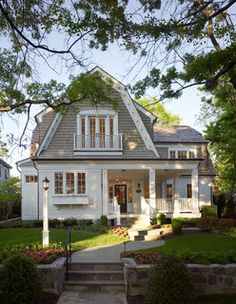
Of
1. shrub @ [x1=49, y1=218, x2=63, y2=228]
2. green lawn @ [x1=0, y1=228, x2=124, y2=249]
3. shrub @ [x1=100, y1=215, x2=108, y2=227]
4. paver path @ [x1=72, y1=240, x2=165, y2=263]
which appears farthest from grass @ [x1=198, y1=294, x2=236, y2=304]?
shrub @ [x1=49, y1=218, x2=63, y2=228]

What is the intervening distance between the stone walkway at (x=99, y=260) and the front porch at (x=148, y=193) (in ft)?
17.8

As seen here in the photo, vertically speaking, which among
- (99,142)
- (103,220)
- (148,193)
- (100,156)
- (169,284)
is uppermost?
(99,142)

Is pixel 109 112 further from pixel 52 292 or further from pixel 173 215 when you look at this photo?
pixel 52 292

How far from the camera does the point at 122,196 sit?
26141 mm

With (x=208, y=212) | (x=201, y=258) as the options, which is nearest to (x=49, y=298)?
(x=201, y=258)

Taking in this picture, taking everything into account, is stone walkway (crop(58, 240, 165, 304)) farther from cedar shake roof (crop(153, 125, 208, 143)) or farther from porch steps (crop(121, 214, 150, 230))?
cedar shake roof (crop(153, 125, 208, 143))

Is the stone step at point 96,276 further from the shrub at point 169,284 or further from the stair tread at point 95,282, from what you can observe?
the shrub at point 169,284

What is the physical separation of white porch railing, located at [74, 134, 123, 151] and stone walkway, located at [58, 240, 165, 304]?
26.0 ft

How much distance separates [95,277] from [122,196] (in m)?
16.3

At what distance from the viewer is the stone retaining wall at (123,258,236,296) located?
8672 millimetres

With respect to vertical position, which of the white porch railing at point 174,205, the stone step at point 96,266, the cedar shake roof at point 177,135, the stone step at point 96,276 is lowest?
the stone step at point 96,276

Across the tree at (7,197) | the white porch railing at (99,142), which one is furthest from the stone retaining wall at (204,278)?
the tree at (7,197)

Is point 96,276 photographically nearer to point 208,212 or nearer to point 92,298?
point 92,298

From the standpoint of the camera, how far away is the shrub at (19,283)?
7340 millimetres
